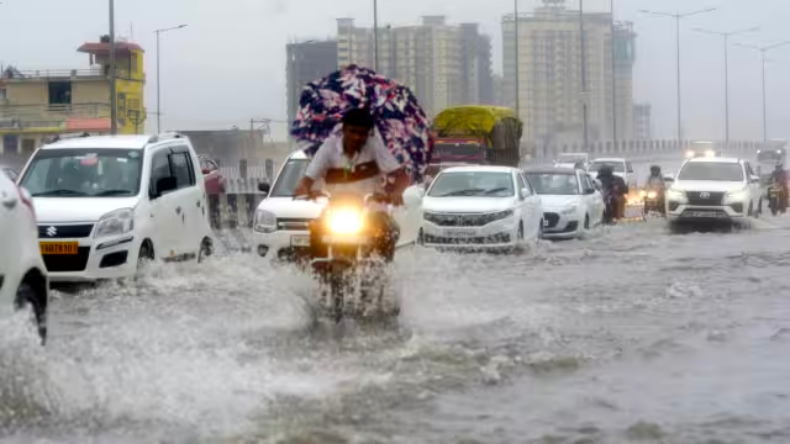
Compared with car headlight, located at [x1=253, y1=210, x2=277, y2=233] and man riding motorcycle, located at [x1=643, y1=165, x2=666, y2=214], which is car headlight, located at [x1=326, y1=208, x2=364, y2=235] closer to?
car headlight, located at [x1=253, y1=210, x2=277, y2=233]

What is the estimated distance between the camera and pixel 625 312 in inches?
441

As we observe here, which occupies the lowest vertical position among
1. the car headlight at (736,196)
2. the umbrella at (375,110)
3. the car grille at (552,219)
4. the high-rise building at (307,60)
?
the car grille at (552,219)

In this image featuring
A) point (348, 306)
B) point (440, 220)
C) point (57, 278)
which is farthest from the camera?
point (440, 220)

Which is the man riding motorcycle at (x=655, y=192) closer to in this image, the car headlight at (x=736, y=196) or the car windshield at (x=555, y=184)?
the car headlight at (x=736, y=196)

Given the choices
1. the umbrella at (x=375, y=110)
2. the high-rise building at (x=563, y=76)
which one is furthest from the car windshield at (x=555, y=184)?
the high-rise building at (x=563, y=76)

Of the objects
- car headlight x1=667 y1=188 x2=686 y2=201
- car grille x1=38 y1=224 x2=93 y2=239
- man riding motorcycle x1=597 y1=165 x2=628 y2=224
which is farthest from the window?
man riding motorcycle x1=597 y1=165 x2=628 y2=224

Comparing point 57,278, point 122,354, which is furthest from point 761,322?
point 57,278

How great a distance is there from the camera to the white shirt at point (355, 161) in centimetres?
995

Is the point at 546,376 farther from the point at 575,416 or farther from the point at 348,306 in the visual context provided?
the point at 348,306

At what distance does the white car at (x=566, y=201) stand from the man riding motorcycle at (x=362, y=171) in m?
13.7

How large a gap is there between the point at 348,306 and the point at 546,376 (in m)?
2.55

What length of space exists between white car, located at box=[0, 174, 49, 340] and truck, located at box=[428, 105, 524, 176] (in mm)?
27135

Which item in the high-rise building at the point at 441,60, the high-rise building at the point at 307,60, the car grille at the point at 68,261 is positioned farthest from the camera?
the high-rise building at the point at 441,60

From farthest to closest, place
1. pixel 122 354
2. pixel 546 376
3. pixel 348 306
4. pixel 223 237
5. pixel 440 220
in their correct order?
pixel 223 237
pixel 440 220
pixel 348 306
pixel 122 354
pixel 546 376
